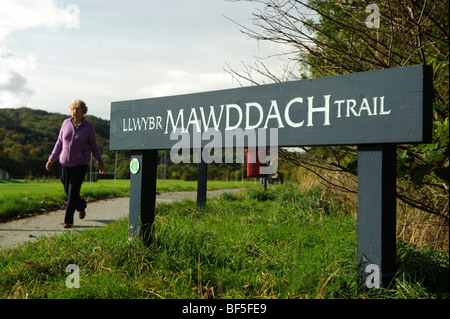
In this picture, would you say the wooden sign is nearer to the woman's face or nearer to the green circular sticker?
the green circular sticker

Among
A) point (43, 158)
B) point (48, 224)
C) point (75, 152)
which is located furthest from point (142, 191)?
point (43, 158)

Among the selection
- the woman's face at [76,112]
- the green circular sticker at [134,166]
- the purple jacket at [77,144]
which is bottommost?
the green circular sticker at [134,166]

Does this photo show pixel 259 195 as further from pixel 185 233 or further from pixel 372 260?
pixel 372 260

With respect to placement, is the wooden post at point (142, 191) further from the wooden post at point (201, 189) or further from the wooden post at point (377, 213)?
the wooden post at point (201, 189)

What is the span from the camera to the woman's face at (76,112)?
16.8 feet

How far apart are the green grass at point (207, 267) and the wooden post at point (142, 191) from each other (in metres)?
0.16

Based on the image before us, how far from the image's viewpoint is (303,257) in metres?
2.78

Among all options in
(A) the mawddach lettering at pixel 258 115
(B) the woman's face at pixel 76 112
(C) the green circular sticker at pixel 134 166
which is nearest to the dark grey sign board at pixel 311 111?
(A) the mawddach lettering at pixel 258 115

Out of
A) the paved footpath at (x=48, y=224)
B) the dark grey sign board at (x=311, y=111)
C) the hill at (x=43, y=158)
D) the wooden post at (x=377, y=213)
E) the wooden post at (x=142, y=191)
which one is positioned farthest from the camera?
the hill at (x=43, y=158)

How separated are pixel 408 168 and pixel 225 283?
5.06 ft

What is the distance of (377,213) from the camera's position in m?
2.25

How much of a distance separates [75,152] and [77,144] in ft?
0.35

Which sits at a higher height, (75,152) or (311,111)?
(311,111)

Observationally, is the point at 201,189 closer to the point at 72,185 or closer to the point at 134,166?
the point at 72,185
